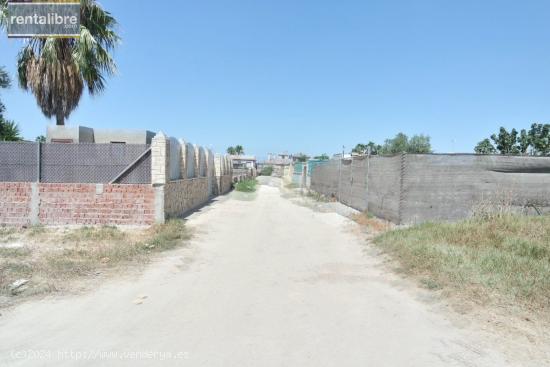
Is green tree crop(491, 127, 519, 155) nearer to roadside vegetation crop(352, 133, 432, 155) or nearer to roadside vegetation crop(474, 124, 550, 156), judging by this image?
roadside vegetation crop(474, 124, 550, 156)

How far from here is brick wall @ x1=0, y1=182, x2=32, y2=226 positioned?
10648 mm

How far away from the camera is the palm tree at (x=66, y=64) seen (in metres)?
13.6

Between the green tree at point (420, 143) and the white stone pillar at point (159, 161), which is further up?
the green tree at point (420, 143)

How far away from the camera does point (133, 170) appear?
37.4 feet

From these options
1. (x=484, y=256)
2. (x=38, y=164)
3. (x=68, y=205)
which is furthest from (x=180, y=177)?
(x=484, y=256)

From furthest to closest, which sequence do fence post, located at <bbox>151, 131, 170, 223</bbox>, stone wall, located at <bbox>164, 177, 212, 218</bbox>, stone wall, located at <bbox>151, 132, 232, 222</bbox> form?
1. stone wall, located at <bbox>164, 177, 212, 218</bbox>
2. stone wall, located at <bbox>151, 132, 232, 222</bbox>
3. fence post, located at <bbox>151, 131, 170, 223</bbox>

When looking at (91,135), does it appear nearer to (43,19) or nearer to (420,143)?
(43,19)

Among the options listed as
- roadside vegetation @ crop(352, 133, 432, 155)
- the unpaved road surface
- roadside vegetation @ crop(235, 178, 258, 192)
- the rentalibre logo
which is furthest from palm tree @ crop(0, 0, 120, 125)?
roadside vegetation @ crop(352, 133, 432, 155)

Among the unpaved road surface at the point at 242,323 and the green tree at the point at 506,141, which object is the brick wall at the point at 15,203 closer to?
the unpaved road surface at the point at 242,323

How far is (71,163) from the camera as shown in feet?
36.7

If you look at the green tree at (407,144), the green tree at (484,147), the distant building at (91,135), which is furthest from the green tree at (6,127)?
the green tree at (407,144)

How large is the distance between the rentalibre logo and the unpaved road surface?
418 inches

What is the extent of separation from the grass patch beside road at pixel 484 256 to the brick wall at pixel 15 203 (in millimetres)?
9268

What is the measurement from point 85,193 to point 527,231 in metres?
10.5
